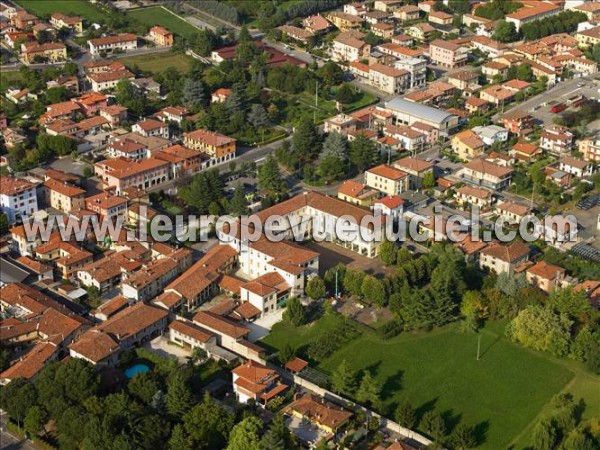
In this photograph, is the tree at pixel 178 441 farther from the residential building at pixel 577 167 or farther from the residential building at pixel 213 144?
the residential building at pixel 577 167

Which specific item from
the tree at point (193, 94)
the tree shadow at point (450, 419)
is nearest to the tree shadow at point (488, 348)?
the tree shadow at point (450, 419)

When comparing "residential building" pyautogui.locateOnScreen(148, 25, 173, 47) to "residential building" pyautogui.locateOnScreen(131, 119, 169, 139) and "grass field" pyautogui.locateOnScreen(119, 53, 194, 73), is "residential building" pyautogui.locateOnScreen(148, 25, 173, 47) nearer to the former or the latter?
"grass field" pyautogui.locateOnScreen(119, 53, 194, 73)

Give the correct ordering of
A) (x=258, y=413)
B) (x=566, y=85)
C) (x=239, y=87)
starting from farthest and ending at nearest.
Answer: (x=566, y=85), (x=239, y=87), (x=258, y=413)

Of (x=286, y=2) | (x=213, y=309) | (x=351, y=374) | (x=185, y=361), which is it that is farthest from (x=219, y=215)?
(x=286, y=2)

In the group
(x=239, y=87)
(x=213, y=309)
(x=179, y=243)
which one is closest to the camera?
(x=213, y=309)

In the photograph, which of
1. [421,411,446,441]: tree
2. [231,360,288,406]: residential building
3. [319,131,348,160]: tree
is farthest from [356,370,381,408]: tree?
[319,131,348,160]: tree

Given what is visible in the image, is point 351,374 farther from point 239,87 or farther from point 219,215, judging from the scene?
point 239,87

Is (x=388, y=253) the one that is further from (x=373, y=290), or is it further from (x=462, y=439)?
(x=462, y=439)
